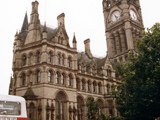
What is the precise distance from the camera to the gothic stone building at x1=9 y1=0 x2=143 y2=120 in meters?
40.2

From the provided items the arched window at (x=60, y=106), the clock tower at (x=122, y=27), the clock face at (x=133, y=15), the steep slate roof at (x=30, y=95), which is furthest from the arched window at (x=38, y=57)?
the clock face at (x=133, y=15)

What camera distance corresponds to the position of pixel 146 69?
91.5 feet

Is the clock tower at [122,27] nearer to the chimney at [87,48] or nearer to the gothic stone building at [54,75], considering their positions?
the chimney at [87,48]

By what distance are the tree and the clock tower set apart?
3700cm

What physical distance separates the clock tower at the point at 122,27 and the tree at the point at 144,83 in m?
37.0

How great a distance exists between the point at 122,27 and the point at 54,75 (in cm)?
3487

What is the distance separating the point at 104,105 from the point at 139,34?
95.8 feet

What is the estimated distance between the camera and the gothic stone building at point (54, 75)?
40156mm

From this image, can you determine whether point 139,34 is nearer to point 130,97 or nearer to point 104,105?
point 104,105

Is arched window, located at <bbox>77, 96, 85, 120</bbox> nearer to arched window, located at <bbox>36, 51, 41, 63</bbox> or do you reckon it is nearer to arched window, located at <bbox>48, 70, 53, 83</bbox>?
arched window, located at <bbox>48, 70, 53, 83</bbox>

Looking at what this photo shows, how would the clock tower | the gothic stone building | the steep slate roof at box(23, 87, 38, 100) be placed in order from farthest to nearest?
the clock tower
the gothic stone building
the steep slate roof at box(23, 87, 38, 100)

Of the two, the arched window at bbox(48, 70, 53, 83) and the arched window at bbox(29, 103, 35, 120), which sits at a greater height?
the arched window at bbox(48, 70, 53, 83)

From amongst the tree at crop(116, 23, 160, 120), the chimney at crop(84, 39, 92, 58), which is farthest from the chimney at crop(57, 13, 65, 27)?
the tree at crop(116, 23, 160, 120)

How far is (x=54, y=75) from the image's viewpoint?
42000mm
